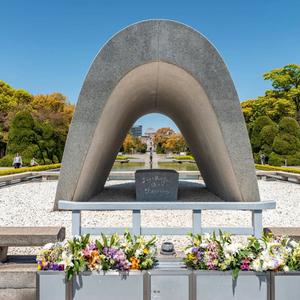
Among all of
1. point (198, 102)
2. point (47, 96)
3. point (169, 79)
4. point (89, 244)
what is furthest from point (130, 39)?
point (47, 96)

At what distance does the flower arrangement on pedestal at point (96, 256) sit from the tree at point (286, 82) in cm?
3847

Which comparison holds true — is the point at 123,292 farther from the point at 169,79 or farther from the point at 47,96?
the point at 47,96

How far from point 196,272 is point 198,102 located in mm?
4199

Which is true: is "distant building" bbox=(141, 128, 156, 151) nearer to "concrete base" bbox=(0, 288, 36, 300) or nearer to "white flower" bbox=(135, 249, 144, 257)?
"concrete base" bbox=(0, 288, 36, 300)

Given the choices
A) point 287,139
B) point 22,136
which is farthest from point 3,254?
point 287,139

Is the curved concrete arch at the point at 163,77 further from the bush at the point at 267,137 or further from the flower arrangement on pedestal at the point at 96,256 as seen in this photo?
the bush at the point at 267,137

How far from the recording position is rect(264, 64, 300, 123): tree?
3738 centimetres

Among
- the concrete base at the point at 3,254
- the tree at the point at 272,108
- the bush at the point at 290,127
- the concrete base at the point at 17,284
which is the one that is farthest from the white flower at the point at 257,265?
the tree at the point at 272,108

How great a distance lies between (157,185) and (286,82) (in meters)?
34.7

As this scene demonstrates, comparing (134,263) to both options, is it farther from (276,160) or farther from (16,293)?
(276,160)

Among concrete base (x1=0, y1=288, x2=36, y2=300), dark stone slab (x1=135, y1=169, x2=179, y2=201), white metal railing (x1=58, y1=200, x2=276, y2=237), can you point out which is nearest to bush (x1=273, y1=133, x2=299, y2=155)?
dark stone slab (x1=135, y1=169, x2=179, y2=201)

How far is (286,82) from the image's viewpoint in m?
37.7

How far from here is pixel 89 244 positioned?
303cm

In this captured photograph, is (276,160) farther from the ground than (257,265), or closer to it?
farther from the ground
